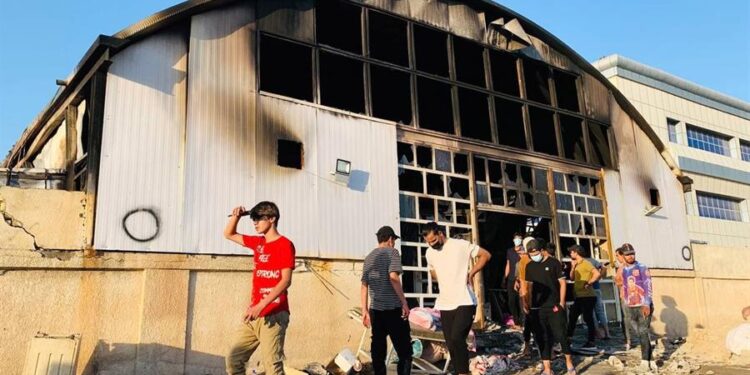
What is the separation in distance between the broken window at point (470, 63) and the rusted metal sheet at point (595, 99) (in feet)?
9.99

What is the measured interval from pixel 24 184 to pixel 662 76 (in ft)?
88.4

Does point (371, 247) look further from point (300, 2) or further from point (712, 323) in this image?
point (712, 323)

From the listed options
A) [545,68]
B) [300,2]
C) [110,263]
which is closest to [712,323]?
[545,68]

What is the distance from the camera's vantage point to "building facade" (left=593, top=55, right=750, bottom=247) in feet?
84.0

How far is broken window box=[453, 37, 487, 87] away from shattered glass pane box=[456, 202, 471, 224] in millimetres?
2892

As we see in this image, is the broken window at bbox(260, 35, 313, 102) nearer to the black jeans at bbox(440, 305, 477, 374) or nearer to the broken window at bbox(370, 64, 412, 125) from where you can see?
the broken window at bbox(370, 64, 412, 125)

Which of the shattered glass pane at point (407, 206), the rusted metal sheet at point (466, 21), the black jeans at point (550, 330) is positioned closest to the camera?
the black jeans at point (550, 330)

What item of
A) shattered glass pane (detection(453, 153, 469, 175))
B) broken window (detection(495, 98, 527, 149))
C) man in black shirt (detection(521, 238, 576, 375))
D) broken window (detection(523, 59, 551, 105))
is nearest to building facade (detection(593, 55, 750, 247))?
broken window (detection(523, 59, 551, 105))

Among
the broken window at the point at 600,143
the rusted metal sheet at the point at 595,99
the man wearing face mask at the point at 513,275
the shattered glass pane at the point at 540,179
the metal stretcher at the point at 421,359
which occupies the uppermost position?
the rusted metal sheet at the point at 595,99

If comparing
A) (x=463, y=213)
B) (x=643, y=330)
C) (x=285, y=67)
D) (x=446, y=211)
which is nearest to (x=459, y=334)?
(x=643, y=330)

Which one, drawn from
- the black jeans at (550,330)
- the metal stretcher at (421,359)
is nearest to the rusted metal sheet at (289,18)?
the metal stretcher at (421,359)

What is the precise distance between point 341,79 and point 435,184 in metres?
2.68

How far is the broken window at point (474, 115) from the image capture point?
11961mm

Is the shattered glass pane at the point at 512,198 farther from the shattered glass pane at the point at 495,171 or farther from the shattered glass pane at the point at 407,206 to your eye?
the shattered glass pane at the point at 407,206
